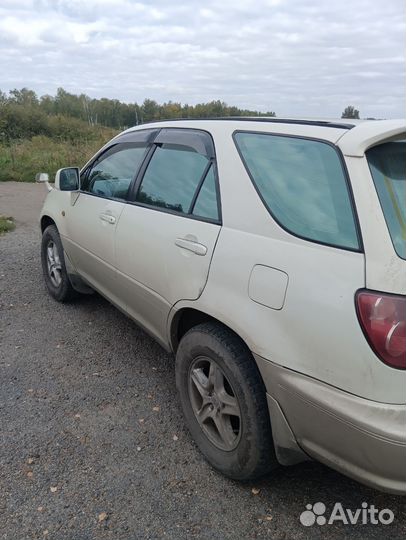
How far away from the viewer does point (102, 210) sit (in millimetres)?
3473

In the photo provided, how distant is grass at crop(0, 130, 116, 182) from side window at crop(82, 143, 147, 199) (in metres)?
10.6

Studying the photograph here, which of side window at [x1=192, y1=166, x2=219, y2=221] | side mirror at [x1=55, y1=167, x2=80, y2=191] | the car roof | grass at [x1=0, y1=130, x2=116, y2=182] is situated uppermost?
the car roof

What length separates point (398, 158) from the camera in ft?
5.91

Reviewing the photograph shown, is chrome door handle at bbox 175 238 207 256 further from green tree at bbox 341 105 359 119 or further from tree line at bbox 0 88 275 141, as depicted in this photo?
tree line at bbox 0 88 275 141

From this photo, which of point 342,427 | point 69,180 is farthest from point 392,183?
point 69,180

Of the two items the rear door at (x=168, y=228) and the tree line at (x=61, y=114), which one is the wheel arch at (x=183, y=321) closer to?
the rear door at (x=168, y=228)

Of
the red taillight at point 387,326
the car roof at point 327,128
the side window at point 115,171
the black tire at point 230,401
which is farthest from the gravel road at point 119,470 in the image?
the car roof at point 327,128

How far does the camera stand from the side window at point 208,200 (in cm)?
239

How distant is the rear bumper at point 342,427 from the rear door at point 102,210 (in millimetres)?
1728

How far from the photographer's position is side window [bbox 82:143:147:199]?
332cm

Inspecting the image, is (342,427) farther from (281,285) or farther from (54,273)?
(54,273)

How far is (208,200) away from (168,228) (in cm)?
32

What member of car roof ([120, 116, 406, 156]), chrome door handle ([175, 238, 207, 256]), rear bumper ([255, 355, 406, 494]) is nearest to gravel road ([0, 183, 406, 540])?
rear bumper ([255, 355, 406, 494])

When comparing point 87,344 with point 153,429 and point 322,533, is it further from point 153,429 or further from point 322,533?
point 322,533
